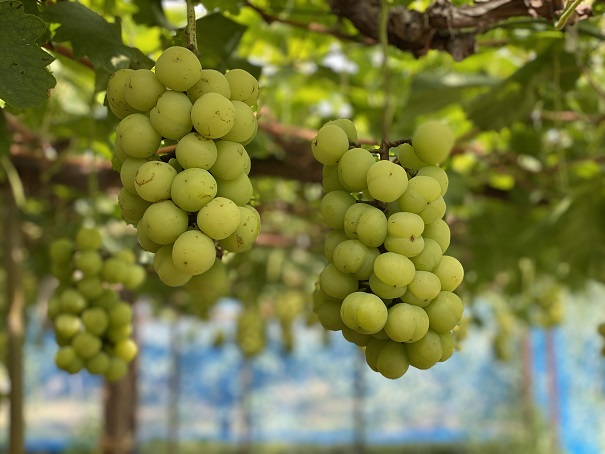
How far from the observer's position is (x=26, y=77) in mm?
713

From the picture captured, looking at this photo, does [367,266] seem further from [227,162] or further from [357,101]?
[357,101]

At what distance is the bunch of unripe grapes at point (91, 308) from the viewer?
3.46 feet

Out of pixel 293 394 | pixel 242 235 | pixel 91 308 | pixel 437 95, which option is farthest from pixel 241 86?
pixel 293 394

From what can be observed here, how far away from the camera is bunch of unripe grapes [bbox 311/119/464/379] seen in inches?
24.0

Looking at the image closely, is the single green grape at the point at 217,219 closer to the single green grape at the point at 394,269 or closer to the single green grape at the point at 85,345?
the single green grape at the point at 394,269

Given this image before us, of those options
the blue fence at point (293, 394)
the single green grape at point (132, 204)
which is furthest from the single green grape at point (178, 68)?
the blue fence at point (293, 394)

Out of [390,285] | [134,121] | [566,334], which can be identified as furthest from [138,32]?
[566,334]

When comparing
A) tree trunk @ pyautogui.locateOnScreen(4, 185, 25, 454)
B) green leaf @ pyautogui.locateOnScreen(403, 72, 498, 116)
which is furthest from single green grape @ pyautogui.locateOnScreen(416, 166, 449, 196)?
tree trunk @ pyautogui.locateOnScreen(4, 185, 25, 454)

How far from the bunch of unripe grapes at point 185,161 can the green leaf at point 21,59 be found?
4.6 inches

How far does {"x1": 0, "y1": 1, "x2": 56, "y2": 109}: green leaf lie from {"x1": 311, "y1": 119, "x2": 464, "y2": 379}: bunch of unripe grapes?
296 mm

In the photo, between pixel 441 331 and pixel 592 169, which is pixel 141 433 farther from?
pixel 441 331

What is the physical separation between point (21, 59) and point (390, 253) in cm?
43

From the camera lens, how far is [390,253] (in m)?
0.61

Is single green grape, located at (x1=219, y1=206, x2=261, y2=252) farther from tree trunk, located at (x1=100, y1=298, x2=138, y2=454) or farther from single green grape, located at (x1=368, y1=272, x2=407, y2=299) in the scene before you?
tree trunk, located at (x1=100, y1=298, x2=138, y2=454)
